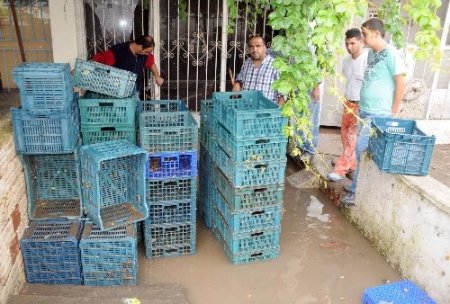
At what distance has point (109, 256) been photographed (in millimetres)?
4188

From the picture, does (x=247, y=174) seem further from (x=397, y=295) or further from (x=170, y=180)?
(x=397, y=295)

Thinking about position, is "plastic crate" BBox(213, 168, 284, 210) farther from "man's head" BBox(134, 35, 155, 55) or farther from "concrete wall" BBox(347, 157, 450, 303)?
"man's head" BBox(134, 35, 155, 55)

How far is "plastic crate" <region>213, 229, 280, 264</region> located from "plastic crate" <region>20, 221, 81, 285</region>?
62.0 inches

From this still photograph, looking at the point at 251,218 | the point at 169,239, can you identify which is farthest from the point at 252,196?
the point at 169,239

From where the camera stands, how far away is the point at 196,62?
7.41 meters

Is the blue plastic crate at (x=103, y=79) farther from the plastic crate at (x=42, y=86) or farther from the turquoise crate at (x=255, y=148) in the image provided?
the turquoise crate at (x=255, y=148)

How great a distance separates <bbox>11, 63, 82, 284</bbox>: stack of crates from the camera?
13.2ft

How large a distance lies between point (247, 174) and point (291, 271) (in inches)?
47.9

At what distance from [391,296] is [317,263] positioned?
3.41 ft

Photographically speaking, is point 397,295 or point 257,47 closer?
point 397,295

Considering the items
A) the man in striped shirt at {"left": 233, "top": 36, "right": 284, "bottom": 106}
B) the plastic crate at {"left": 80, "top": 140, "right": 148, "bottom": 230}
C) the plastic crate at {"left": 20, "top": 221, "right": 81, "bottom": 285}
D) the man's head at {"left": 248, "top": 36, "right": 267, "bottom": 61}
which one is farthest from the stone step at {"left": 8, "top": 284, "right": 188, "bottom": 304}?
the man's head at {"left": 248, "top": 36, "right": 267, "bottom": 61}

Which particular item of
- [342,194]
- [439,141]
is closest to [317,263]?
[342,194]

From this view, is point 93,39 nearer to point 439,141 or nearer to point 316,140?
point 316,140

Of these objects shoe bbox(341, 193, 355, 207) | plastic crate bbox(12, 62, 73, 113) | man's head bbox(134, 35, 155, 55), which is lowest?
shoe bbox(341, 193, 355, 207)
